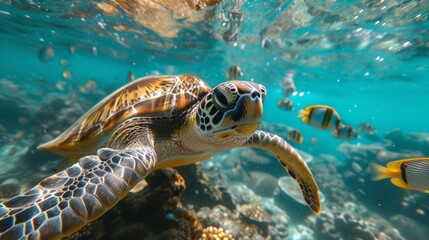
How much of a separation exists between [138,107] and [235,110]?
149cm

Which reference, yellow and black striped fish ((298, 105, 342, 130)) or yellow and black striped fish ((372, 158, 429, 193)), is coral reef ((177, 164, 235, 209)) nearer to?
yellow and black striped fish ((298, 105, 342, 130))

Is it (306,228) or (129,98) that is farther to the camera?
(306,228)

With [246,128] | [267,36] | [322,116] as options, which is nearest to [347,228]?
[322,116]

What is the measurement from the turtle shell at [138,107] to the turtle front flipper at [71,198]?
95 cm

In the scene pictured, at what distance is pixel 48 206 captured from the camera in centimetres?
132

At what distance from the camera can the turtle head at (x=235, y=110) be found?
1712mm

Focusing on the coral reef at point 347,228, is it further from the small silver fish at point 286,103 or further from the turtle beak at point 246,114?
the turtle beak at point 246,114

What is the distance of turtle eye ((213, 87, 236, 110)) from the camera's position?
1747 millimetres

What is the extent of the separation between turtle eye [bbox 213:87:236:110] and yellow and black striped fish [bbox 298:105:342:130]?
3489 millimetres

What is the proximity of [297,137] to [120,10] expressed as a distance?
32.5 ft

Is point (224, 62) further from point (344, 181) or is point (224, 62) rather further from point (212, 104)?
point (212, 104)

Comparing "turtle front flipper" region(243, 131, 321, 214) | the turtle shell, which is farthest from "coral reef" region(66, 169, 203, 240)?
"turtle front flipper" region(243, 131, 321, 214)

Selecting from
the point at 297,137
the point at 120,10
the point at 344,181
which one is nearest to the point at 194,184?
the point at 297,137

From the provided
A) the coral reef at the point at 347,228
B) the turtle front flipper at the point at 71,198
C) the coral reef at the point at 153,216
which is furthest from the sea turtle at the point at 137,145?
the coral reef at the point at 347,228
